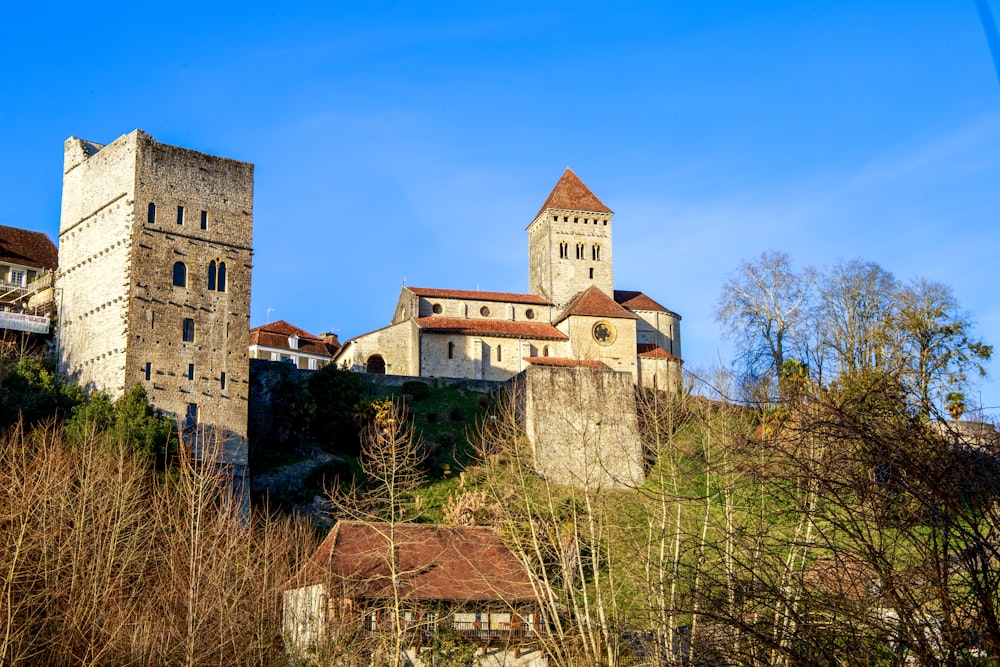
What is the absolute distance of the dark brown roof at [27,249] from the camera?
Answer: 1987 inches

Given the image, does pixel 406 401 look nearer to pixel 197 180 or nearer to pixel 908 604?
pixel 197 180

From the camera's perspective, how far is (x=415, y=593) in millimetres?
27109

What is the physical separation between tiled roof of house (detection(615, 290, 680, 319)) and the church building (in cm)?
6

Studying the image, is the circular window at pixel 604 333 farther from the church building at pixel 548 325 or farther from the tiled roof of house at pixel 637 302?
the tiled roof of house at pixel 637 302

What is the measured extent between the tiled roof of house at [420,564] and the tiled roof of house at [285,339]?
4623 cm

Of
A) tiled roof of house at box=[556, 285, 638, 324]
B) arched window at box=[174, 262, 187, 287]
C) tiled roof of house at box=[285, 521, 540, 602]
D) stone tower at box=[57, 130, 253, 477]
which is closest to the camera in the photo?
tiled roof of house at box=[285, 521, 540, 602]

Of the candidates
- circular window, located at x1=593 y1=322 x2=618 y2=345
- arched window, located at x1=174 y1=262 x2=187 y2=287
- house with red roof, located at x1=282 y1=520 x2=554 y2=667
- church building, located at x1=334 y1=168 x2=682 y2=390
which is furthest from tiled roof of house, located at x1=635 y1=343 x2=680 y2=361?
house with red roof, located at x1=282 y1=520 x2=554 y2=667

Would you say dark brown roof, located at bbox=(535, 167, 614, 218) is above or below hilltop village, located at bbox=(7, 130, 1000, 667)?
above

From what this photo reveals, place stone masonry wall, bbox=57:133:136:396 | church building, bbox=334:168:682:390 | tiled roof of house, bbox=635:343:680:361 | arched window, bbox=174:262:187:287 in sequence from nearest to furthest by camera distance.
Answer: stone masonry wall, bbox=57:133:136:396 < arched window, bbox=174:262:187:287 < church building, bbox=334:168:682:390 < tiled roof of house, bbox=635:343:680:361

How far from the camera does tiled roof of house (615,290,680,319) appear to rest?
67812 mm

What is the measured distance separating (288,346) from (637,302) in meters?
25.4

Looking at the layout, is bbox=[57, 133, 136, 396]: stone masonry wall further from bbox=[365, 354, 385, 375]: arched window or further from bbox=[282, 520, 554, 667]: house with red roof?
bbox=[365, 354, 385, 375]: arched window

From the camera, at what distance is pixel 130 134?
40469 mm

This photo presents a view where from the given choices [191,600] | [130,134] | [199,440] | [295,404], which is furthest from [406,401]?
[191,600]
